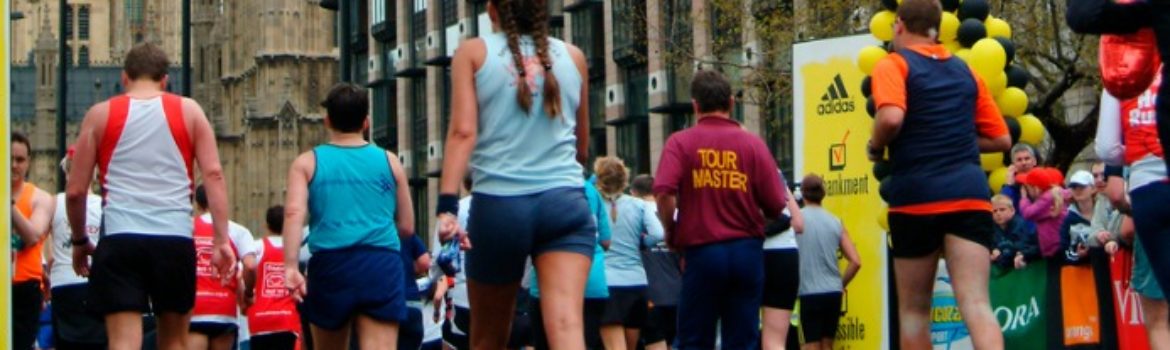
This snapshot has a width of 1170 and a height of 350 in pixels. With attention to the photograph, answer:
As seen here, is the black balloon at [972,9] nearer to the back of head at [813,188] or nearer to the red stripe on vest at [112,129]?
the back of head at [813,188]

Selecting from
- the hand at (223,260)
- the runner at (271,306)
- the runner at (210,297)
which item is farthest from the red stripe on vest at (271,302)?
the hand at (223,260)

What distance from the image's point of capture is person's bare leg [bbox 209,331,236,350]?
1705 cm

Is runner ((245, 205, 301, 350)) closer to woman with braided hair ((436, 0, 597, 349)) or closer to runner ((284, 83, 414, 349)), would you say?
runner ((284, 83, 414, 349))

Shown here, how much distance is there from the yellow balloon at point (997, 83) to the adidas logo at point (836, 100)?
163 cm

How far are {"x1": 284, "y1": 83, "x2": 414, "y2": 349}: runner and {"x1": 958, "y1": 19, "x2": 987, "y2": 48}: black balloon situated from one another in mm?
5562

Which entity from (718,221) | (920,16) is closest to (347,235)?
(718,221)

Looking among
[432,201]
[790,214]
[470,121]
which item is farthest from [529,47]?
[432,201]

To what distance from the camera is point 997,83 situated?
1628 cm

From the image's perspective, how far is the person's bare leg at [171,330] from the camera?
11.6 m

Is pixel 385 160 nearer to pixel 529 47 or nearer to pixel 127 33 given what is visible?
pixel 529 47

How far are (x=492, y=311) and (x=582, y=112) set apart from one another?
0.92 metres

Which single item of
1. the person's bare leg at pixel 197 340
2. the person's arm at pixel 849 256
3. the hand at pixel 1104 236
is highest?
the hand at pixel 1104 236

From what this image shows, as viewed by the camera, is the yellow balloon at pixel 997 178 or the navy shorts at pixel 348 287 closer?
the navy shorts at pixel 348 287

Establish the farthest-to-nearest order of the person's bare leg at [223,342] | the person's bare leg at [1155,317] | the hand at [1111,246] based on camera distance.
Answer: the person's bare leg at [223,342]
the hand at [1111,246]
the person's bare leg at [1155,317]
